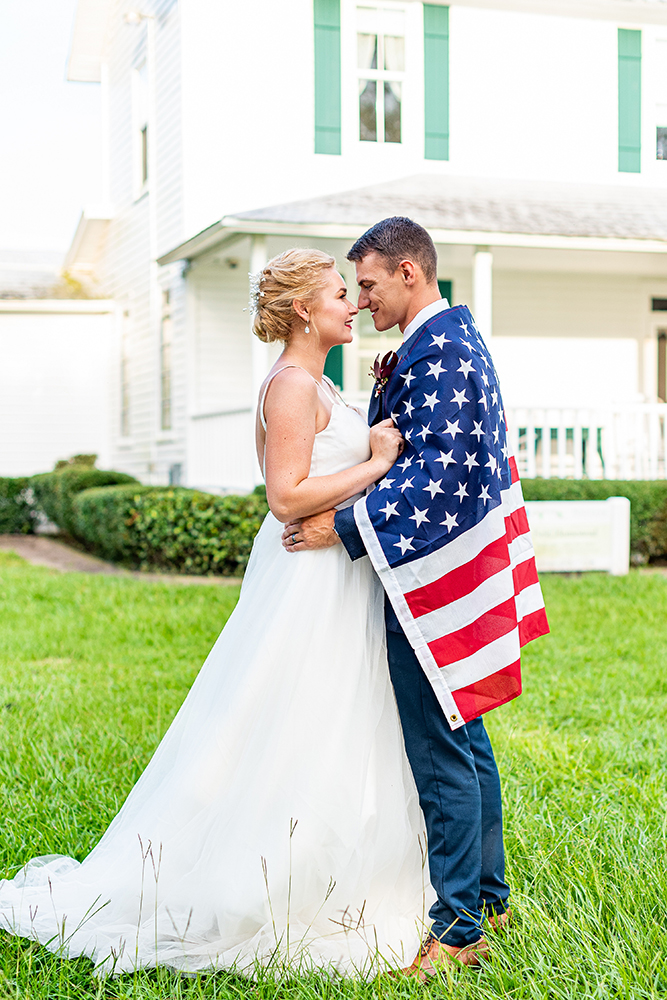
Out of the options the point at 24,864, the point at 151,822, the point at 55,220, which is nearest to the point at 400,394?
the point at 151,822

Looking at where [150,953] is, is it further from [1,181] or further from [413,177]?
[1,181]

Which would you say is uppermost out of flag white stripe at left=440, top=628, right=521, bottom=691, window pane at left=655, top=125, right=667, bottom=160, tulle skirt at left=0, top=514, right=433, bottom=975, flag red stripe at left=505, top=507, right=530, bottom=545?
window pane at left=655, top=125, right=667, bottom=160

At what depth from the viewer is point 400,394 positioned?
2539mm

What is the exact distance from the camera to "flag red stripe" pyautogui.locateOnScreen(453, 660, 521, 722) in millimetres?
2484

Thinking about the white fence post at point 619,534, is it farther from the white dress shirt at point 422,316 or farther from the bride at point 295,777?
the white dress shirt at point 422,316

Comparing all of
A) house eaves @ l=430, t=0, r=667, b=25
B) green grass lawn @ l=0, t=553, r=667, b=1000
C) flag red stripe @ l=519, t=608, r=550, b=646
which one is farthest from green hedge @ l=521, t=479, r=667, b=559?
flag red stripe @ l=519, t=608, r=550, b=646

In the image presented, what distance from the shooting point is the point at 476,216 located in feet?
37.7

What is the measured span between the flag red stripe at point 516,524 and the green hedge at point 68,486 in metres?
11.1

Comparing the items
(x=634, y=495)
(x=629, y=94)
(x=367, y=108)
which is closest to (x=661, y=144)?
(x=629, y=94)

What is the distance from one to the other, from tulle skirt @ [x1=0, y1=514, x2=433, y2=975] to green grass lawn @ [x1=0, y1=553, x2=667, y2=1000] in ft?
0.32

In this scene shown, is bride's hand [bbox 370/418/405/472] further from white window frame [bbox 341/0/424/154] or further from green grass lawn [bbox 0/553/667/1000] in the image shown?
white window frame [bbox 341/0/424/154]

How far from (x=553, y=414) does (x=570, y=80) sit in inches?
184

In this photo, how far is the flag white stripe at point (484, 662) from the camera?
249cm

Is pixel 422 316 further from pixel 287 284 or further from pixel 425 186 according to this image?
pixel 425 186
